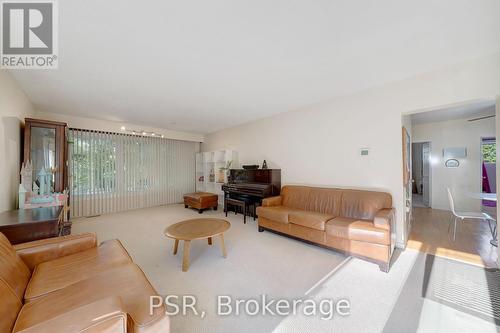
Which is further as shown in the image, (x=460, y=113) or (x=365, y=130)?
(x=460, y=113)

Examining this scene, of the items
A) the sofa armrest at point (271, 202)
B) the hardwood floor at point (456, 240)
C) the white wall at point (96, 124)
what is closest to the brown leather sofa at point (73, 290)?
the sofa armrest at point (271, 202)

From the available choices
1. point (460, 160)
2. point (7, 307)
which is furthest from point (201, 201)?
point (460, 160)

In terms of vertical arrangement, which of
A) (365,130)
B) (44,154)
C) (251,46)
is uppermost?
(251,46)

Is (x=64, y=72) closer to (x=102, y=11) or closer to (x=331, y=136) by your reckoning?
(x=102, y=11)

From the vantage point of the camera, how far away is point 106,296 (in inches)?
47.7

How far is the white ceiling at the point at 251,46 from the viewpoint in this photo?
61.2 inches

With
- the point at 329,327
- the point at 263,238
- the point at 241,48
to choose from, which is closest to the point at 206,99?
the point at 241,48

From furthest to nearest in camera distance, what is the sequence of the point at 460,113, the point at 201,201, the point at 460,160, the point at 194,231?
the point at 201,201 → the point at 460,160 → the point at 460,113 → the point at 194,231

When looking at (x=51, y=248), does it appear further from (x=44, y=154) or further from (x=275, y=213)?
(x=275, y=213)

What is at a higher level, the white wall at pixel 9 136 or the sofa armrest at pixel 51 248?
the white wall at pixel 9 136

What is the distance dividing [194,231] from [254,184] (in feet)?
7.26

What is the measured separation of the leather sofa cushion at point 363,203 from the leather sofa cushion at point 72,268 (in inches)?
123

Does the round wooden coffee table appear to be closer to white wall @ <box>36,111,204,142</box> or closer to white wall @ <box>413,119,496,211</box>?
white wall @ <box>36,111,204,142</box>

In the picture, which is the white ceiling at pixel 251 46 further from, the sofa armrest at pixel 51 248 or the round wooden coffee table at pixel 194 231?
the round wooden coffee table at pixel 194 231
